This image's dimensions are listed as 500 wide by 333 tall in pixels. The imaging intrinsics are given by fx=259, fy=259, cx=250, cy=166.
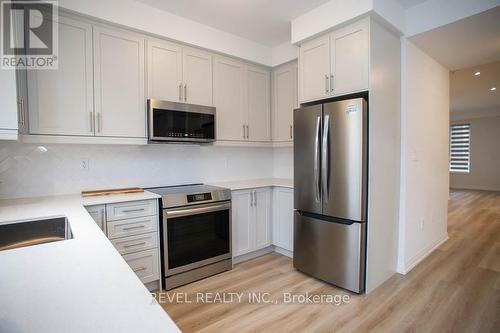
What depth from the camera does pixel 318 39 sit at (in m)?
2.60

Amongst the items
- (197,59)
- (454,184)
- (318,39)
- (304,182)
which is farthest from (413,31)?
(454,184)

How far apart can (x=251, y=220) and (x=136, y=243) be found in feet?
4.30

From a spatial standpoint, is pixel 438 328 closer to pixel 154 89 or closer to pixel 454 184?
pixel 154 89

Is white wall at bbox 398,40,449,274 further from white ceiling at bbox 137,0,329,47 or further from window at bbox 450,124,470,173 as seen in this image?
window at bbox 450,124,470,173

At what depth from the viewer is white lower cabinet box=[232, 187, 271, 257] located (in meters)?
2.96

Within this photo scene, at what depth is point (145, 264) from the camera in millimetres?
2305

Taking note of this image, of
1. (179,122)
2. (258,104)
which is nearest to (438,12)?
(258,104)

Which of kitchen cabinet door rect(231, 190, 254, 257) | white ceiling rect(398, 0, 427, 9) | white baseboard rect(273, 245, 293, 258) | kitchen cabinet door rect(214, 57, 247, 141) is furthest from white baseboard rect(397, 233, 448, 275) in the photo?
white ceiling rect(398, 0, 427, 9)

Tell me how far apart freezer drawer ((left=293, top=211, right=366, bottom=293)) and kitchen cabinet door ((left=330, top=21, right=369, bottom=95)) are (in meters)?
1.26

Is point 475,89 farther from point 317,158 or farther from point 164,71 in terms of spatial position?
point 164,71

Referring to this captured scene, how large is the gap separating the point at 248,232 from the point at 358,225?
1286 mm

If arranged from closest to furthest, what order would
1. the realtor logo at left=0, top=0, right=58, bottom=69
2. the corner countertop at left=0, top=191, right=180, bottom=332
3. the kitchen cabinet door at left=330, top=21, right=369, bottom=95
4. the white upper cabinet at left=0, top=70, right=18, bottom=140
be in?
1. the corner countertop at left=0, top=191, right=180, bottom=332
2. the realtor logo at left=0, top=0, right=58, bottom=69
3. the white upper cabinet at left=0, top=70, right=18, bottom=140
4. the kitchen cabinet door at left=330, top=21, right=369, bottom=95

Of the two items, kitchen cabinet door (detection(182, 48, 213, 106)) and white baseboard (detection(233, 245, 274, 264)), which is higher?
kitchen cabinet door (detection(182, 48, 213, 106))

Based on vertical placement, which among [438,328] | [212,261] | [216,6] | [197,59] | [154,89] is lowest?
[438,328]
